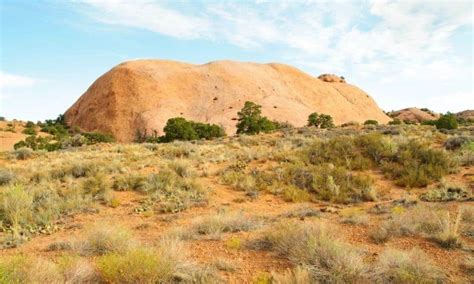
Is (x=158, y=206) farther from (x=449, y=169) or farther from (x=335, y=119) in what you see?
(x=335, y=119)

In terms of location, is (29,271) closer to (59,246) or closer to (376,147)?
(59,246)

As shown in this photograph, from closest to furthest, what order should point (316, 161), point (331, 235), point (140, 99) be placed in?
point (331, 235) < point (316, 161) < point (140, 99)

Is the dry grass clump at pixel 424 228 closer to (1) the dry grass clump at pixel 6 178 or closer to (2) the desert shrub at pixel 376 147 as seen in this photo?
(2) the desert shrub at pixel 376 147

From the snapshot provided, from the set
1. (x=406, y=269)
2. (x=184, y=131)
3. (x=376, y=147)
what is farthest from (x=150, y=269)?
(x=184, y=131)

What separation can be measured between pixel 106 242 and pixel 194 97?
6327cm

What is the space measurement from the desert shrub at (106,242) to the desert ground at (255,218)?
0.02 meters

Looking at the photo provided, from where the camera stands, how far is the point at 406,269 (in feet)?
16.4

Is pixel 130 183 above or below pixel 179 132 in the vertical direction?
below

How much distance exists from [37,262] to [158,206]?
527 centimetres

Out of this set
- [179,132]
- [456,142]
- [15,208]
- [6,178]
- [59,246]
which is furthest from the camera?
[179,132]

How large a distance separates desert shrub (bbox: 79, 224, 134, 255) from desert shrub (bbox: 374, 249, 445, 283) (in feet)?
12.0

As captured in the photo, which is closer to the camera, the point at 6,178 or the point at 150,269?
→ the point at 150,269

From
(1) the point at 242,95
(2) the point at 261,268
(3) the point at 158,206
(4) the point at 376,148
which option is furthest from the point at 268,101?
(2) the point at 261,268

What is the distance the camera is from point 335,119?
251 ft
